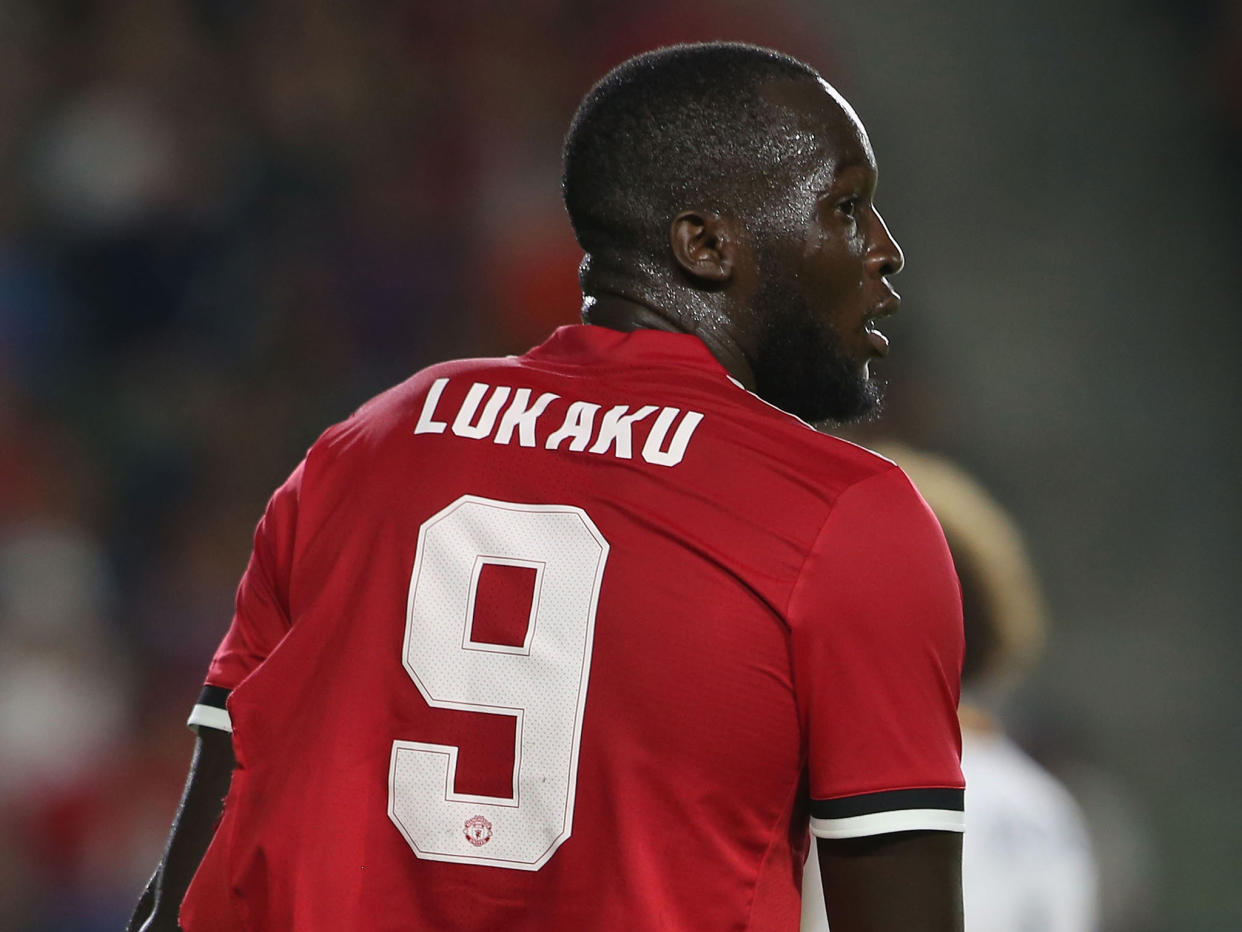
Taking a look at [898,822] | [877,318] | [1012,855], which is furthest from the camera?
[1012,855]

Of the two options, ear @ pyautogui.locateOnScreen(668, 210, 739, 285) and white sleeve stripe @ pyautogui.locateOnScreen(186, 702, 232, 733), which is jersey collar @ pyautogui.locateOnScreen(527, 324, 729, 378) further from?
white sleeve stripe @ pyautogui.locateOnScreen(186, 702, 232, 733)

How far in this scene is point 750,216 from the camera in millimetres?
1546

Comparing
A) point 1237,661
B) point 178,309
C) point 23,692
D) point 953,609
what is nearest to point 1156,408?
point 1237,661

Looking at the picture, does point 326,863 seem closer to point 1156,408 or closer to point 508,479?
point 508,479

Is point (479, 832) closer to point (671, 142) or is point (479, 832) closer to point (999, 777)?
point (671, 142)

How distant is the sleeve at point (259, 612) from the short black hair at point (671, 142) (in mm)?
418

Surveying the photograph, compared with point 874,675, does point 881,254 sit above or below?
above

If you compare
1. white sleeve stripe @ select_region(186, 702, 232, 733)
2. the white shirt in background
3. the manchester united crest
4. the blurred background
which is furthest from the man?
the blurred background

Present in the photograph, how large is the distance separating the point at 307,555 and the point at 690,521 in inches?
15.5

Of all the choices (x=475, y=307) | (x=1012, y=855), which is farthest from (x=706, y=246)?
(x=475, y=307)

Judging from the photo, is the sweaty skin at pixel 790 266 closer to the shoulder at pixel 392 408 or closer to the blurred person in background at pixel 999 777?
the shoulder at pixel 392 408

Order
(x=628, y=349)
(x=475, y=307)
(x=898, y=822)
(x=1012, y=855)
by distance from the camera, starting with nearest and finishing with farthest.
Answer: (x=898, y=822) → (x=628, y=349) → (x=1012, y=855) → (x=475, y=307)

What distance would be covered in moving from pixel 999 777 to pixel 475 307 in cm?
390

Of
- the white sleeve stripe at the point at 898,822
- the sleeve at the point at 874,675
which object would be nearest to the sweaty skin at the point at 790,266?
the sleeve at the point at 874,675
